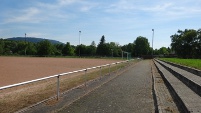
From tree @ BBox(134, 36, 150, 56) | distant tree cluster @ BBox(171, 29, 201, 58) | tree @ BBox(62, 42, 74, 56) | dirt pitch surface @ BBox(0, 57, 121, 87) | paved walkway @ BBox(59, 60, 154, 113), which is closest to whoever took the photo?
paved walkway @ BBox(59, 60, 154, 113)

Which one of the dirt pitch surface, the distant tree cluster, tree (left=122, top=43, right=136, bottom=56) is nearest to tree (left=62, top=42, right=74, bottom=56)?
tree (left=122, top=43, right=136, bottom=56)

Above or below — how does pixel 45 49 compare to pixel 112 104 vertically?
above

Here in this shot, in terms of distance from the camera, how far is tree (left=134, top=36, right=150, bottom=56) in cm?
15675

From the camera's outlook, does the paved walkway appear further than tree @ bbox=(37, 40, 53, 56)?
No

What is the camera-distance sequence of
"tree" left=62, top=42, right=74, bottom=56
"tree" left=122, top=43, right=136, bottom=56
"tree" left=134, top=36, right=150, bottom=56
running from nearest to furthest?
"tree" left=62, top=42, right=74, bottom=56
"tree" left=134, top=36, right=150, bottom=56
"tree" left=122, top=43, right=136, bottom=56

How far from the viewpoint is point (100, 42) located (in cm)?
17150

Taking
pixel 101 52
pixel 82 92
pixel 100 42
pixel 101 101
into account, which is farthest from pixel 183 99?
pixel 100 42

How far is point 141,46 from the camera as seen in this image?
525ft

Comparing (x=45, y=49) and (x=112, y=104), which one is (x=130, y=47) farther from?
(x=112, y=104)

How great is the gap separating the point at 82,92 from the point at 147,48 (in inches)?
5872

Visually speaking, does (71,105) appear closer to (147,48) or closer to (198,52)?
(198,52)

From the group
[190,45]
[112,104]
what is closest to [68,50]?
[190,45]

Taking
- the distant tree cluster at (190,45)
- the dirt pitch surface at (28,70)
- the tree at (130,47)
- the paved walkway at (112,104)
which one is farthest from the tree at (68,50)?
the paved walkway at (112,104)

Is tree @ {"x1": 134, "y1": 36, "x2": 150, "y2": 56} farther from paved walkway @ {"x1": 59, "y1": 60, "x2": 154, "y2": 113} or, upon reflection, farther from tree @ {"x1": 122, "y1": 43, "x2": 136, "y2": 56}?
paved walkway @ {"x1": 59, "y1": 60, "x2": 154, "y2": 113}
